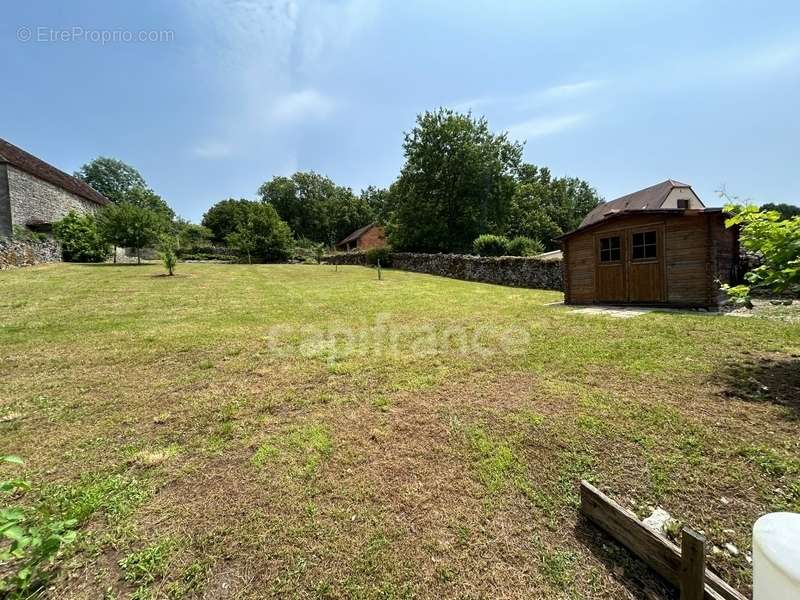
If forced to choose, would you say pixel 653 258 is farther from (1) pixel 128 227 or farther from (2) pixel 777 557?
(1) pixel 128 227

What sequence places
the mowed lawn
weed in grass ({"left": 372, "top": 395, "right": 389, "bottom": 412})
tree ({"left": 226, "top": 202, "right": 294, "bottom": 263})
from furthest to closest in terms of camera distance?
tree ({"left": 226, "top": 202, "right": 294, "bottom": 263}) < weed in grass ({"left": 372, "top": 395, "right": 389, "bottom": 412}) < the mowed lawn

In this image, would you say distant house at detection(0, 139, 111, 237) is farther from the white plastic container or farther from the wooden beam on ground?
the white plastic container

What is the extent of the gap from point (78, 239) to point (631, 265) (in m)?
34.6

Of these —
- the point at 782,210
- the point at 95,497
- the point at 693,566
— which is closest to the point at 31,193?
the point at 95,497

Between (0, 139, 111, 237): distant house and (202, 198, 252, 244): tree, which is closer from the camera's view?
(0, 139, 111, 237): distant house

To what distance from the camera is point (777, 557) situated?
3.65 ft

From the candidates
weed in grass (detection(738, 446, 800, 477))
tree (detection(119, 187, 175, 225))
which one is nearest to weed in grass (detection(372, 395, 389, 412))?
weed in grass (detection(738, 446, 800, 477))

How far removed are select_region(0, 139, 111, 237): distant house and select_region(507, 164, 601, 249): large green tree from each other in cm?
4158

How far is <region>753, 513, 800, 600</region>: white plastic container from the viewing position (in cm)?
107

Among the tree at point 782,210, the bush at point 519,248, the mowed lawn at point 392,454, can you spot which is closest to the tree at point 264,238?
the bush at point 519,248

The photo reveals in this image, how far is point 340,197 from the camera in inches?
2288

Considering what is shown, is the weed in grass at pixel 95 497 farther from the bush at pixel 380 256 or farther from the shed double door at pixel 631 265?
the bush at pixel 380 256

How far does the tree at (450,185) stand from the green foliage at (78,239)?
2346 cm

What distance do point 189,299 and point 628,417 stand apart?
12622mm
